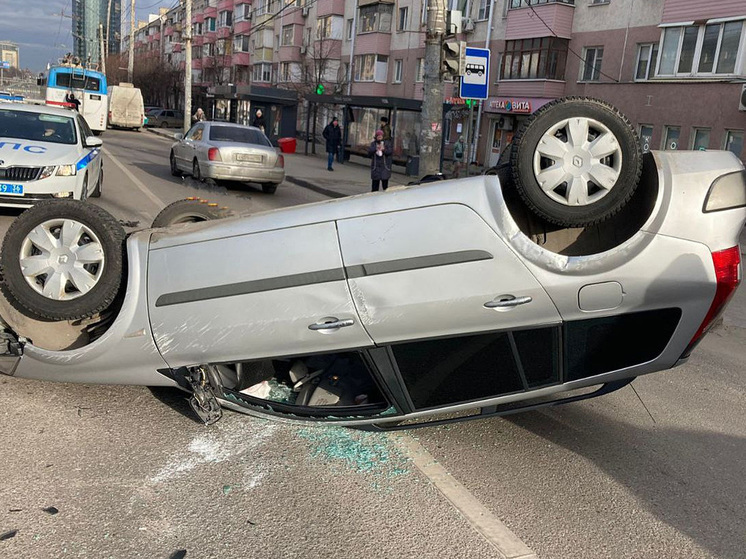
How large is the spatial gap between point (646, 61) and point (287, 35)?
3690cm

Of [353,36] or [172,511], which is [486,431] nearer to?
[172,511]

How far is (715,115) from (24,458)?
83.5 feet

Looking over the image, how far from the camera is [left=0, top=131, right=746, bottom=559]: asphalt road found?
2.91 m

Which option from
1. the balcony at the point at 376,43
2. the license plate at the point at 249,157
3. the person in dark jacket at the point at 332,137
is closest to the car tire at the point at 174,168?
the license plate at the point at 249,157

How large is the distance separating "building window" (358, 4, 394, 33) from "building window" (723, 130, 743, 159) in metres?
25.0

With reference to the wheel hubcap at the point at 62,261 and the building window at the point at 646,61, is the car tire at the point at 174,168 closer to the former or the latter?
the wheel hubcap at the point at 62,261

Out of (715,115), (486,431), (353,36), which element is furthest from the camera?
(353,36)

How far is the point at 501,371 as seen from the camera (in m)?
3.42

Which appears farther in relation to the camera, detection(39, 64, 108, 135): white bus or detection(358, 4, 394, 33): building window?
detection(358, 4, 394, 33): building window

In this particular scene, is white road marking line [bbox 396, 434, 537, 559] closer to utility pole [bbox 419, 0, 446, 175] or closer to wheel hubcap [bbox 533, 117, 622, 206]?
wheel hubcap [bbox 533, 117, 622, 206]

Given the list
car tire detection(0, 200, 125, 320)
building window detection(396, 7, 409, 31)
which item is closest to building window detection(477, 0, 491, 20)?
building window detection(396, 7, 409, 31)

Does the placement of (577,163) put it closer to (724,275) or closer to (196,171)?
(724,275)

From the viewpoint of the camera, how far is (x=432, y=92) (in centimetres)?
1330

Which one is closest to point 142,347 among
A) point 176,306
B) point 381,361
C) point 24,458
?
point 176,306
